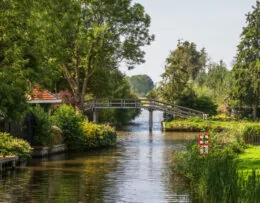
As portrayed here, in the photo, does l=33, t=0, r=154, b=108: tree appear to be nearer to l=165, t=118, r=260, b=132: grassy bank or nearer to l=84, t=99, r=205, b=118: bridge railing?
l=84, t=99, r=205, b=118: bridge railing

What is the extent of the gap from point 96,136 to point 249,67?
124 ft

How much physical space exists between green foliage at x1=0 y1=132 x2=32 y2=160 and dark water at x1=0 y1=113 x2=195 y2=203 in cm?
70

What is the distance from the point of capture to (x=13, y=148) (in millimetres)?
26328

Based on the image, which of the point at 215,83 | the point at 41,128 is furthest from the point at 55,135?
the point at 215,83

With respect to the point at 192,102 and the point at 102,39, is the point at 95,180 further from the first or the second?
the point at 192,102

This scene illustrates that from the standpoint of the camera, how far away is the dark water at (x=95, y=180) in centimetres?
1866

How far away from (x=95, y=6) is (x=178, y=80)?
22851 mm

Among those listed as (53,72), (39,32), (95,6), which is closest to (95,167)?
(53,72)

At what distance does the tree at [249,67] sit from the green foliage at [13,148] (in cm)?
4560

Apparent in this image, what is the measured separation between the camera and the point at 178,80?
246ft

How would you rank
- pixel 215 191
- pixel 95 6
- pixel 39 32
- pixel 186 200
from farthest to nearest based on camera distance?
pixel 95 6, pixel 39 32, pixel 186 200, pixel 215 191

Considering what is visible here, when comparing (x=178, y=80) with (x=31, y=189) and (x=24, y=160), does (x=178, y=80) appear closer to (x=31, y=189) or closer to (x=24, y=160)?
(x=24, y=160)

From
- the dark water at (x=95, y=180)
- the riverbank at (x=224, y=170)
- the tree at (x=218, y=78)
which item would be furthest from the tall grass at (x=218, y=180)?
the tree at (x=218, y=78)

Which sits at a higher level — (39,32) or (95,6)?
(95,6)
